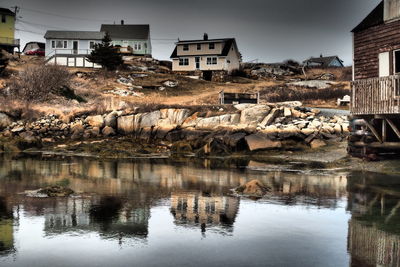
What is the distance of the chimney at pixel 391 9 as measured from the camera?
77.0 feet

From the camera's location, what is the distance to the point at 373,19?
25266mm

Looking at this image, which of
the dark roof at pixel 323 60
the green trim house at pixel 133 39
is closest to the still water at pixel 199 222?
the green trim house at pixel 133 39

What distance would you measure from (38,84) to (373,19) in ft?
106

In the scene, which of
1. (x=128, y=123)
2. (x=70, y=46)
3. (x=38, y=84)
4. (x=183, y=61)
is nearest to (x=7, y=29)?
(x=70, y=46)

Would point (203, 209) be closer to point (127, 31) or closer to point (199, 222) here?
point (199, 222)

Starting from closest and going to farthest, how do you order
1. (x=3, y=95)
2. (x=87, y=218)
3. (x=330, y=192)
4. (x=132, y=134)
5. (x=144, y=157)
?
1. (x=87, y=218)
2. (x=330, y=192)
3. (x=144, y=157)
4. (x=132, y=134)
5. (x=3, y=95)

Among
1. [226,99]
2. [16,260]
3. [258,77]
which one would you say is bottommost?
[16,260]

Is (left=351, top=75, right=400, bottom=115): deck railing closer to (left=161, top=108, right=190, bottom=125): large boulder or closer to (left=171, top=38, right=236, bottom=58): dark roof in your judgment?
(left=161, top=108, right=190, bottom=125): large boulder

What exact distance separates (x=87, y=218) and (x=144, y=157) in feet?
62.8

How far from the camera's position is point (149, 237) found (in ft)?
35.4

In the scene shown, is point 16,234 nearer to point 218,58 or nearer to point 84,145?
point 84,145

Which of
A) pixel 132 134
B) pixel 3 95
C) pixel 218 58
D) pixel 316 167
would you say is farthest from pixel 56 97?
pixel 218 58

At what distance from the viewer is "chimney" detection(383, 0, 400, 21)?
23484 millimetres

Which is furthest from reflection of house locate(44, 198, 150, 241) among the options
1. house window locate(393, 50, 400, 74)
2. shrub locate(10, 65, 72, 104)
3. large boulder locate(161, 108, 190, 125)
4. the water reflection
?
shrub locate(10, 65, 72, 104)
